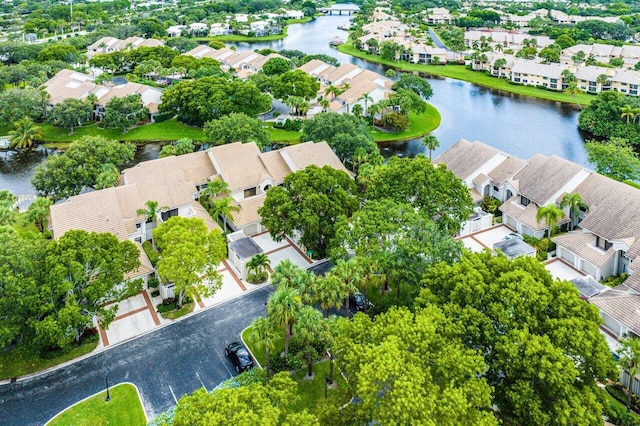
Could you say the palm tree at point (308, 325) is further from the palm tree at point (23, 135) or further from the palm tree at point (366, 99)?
the palm tree at point (23, 135)

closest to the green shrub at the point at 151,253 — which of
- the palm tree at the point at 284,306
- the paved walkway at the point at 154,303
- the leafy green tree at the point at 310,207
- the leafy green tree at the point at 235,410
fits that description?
the paved walkway at the point at 154,303

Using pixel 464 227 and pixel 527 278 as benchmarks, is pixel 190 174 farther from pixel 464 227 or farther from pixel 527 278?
pixel 527 278

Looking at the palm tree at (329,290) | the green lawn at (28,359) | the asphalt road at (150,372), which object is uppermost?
the palm tree at (329,290)

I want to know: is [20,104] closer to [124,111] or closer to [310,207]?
[124,111]

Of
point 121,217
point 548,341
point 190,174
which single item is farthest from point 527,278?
point 190,174

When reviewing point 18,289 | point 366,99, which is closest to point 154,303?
point 18,289

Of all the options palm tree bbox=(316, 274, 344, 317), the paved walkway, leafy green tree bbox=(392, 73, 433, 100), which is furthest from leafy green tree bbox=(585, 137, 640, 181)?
palm tree bbox=(316, 274, 344, 317)

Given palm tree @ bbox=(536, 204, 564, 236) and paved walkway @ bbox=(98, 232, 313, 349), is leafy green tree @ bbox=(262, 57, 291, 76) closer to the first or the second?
paved walkway @ bbox=(98, 232, 313, 349)
